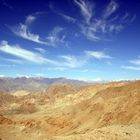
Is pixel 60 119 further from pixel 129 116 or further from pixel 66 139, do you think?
pixel 66 139

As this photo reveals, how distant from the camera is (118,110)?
48.0 m

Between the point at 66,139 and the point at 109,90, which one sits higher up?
the point at 109,90

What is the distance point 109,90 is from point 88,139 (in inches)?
1643

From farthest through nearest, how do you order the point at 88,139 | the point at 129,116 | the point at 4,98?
1. the point at 4,98
2. the point at 129,116
3. the point at 88,139

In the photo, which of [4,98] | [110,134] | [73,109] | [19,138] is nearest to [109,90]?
[73,109]

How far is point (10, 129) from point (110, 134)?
31073 millimetres

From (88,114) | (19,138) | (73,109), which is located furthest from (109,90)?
(19,138)

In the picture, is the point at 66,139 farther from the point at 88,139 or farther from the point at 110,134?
the point at 110,134

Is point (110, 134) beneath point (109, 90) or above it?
beneath

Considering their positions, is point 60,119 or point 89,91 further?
point 89,91

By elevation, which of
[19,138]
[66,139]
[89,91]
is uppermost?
[89,91]

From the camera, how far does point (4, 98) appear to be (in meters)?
112

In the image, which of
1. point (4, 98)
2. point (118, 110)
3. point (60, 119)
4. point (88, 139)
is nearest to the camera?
point (88, 139)

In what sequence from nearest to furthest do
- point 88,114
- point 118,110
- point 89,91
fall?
point 118,110 → point 88,114 → point 89,91
